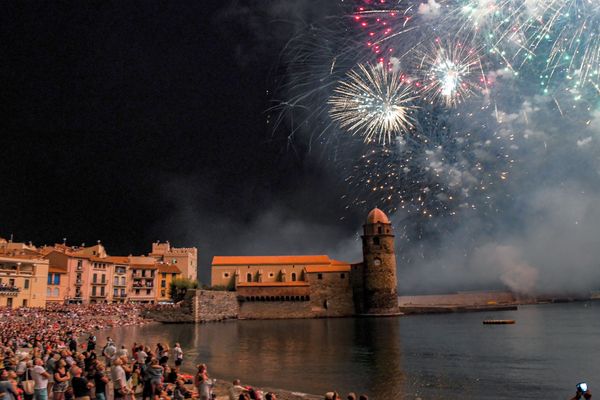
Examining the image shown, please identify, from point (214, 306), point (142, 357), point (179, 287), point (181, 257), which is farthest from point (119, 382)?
point (181, 257)

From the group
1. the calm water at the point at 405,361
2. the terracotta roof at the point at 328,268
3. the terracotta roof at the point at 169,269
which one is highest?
the terracotta roof at the point at 169,269

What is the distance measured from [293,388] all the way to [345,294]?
1853 inches

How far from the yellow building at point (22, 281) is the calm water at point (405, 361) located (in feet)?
59.7

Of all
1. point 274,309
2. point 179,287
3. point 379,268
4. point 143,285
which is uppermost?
point 379,268

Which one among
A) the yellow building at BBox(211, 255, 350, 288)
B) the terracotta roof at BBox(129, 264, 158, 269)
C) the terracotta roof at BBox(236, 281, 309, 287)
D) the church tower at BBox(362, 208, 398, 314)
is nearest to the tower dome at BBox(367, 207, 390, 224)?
the church tower at BBox(362, 208, 398, 314)

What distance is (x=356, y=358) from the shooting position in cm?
2630

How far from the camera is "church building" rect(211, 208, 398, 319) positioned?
208ft

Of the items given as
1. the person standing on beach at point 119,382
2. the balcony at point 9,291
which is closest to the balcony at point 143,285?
the balcony at point 9,291

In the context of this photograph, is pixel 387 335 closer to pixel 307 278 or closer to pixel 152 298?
pixel 307 278

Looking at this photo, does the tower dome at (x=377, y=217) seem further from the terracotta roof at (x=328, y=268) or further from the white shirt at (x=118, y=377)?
the white shirt at (x=118, y=377)

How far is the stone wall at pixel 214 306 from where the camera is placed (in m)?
56.9

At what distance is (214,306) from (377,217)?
79.5ft

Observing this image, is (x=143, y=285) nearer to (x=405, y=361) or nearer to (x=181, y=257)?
(x=181, y=257)

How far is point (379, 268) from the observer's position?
64125 millimetres
